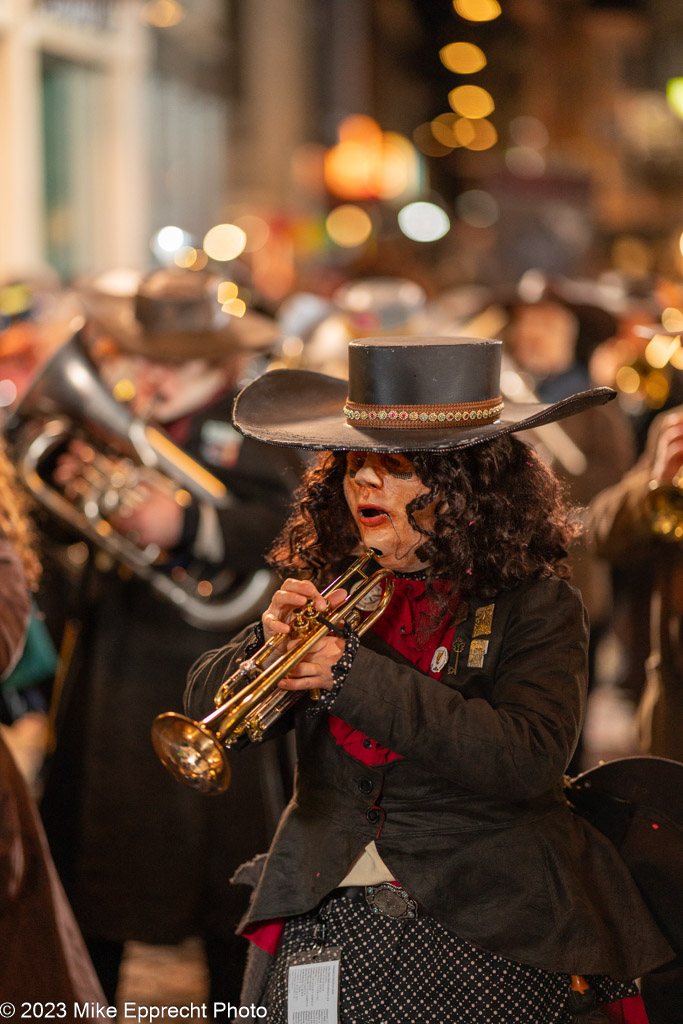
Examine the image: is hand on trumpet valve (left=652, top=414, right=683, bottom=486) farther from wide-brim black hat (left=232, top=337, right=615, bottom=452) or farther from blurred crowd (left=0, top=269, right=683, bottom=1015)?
wide-brim black hat (left=232, top=337, right=615, bottom=452)

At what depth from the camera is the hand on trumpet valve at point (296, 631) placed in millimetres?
1872

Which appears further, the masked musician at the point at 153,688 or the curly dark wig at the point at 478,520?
the masked musician at the point at 153,688

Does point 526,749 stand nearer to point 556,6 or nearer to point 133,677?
point 133,677

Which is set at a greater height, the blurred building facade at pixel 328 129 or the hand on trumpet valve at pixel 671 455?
the blurred building facade at pixel 328 129

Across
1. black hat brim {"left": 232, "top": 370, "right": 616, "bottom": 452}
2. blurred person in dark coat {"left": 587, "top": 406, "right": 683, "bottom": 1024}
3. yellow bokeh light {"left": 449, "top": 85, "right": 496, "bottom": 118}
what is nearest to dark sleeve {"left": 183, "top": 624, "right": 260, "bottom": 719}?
black hat brim {"left": 232, "top": 370, "right": 616, "bottom": 452}

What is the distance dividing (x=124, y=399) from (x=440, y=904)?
2357mm

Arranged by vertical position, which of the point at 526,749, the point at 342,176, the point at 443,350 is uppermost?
the point at 342,176

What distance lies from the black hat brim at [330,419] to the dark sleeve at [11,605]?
644mm

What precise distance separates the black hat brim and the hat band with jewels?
0.01 m

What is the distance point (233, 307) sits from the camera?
4.75m

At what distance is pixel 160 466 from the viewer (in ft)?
12.1

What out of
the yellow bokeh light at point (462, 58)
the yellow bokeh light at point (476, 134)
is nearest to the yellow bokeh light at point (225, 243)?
the yellow bokeh light at point (462, 58)

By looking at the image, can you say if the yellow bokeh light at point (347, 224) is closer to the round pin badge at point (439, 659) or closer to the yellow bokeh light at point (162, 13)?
the yellow bokeh light at point (162, 13)

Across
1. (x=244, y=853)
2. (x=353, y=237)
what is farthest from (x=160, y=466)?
(x=353, y=237)
